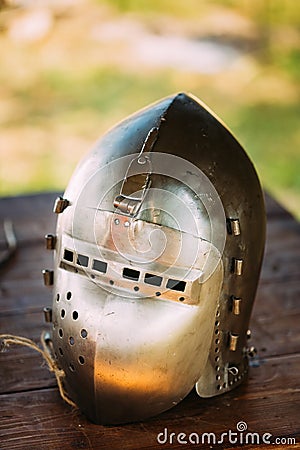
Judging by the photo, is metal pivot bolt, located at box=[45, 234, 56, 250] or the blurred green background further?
the blurred green background

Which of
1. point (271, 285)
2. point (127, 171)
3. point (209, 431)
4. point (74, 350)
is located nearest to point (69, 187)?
point (127, 171)

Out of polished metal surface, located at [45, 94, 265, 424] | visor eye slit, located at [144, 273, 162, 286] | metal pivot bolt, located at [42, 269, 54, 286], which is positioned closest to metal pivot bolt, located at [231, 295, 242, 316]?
polished metal surface, located at [45, 94, 265, 424]

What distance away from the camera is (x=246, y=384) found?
116cm

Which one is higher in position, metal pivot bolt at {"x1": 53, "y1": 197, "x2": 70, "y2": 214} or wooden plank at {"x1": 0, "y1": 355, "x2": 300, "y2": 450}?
metal pivot bolt at {"x1": 53, "y1": 197, "x2": 70, "y2": 214}

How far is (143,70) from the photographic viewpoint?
314 cm

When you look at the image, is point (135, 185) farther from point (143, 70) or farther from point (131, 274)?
point (143, 70)

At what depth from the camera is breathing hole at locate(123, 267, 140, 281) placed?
98 cm

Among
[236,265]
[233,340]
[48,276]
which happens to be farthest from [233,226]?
[48,276]

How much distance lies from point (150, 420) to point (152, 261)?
238mm

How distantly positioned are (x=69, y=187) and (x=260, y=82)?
222cm

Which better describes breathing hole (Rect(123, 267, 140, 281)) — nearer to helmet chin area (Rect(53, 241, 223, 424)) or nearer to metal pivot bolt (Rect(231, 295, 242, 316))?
helmet chin area (Rect(53, 241, 223, 424))

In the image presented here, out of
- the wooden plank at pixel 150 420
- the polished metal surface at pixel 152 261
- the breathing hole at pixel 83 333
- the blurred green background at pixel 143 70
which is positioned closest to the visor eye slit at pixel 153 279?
the polished metal surface at pixel 152 261

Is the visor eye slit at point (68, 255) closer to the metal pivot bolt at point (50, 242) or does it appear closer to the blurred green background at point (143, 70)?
the metal pivot bolt at point (50, 242)

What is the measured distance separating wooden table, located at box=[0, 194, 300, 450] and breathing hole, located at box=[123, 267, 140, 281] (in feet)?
0.71
